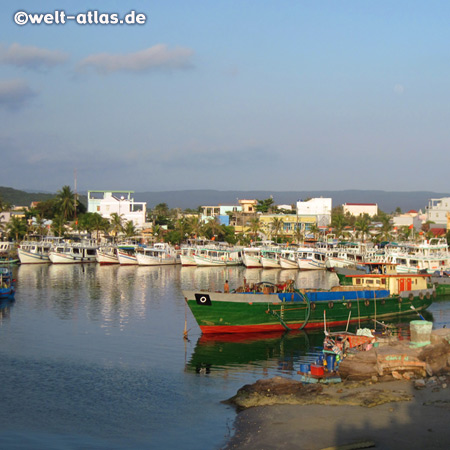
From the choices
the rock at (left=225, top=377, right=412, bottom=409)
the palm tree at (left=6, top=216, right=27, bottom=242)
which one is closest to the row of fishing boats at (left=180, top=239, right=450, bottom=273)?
the palm tree at (left=6, top=216, right=27, bottom=242)

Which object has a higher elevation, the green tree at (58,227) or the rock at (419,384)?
the green tree at (58,227)

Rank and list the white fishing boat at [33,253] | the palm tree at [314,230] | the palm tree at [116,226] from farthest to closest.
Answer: the palm tree at [314,230], the palm tree at [116,226], the white fishing boat at [33,253]

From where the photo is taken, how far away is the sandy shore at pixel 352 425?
2262cm

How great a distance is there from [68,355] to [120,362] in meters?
3.70

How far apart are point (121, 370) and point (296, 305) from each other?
14.6 metres

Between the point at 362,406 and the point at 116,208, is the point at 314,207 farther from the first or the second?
the point at 362,406

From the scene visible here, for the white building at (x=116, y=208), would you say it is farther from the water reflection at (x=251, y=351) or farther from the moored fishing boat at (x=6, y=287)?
the water reflection at (x=251, y=351)

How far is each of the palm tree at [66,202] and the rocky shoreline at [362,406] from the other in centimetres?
11518

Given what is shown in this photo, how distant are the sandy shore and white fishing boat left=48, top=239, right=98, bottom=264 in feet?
276

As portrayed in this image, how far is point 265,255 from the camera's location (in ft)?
357

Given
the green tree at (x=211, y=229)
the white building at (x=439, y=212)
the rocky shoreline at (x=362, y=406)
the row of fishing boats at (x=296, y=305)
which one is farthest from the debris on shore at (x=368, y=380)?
the white building at (x=439, y=212)

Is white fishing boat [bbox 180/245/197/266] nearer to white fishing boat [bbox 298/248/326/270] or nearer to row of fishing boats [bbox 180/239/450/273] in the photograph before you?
row of fishing boats [bbox 180/239/450/273]

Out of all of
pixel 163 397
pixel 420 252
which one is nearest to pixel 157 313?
pixel 163 397

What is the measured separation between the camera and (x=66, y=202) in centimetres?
14062
